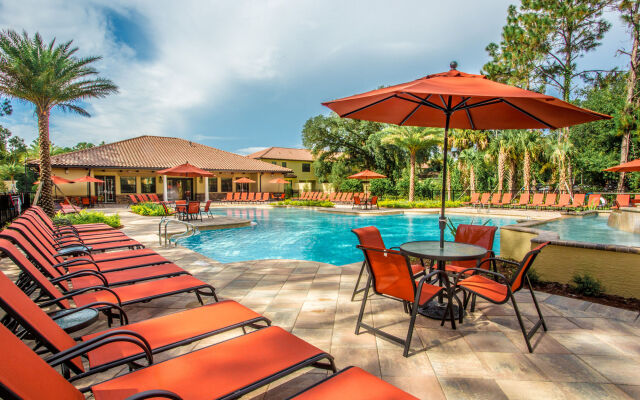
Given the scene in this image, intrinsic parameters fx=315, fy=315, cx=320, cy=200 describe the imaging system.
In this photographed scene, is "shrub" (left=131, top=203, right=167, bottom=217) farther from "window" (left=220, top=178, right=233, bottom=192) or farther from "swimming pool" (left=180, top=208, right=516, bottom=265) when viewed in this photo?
"window" (left=220, top=178, right=233, bottom=192)

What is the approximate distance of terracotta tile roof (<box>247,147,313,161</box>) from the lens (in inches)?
1534

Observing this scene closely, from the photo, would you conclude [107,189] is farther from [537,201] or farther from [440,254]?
[537,201]

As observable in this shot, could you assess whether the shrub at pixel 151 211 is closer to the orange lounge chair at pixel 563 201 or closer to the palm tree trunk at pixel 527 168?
the orange lounge chair at pixel 563 201

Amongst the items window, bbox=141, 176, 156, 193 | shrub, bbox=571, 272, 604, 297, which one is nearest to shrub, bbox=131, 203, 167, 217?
window, bbox=141, 176, 156, 193

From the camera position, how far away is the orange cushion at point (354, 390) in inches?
53.6

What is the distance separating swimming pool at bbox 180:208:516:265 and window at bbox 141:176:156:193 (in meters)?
14.6

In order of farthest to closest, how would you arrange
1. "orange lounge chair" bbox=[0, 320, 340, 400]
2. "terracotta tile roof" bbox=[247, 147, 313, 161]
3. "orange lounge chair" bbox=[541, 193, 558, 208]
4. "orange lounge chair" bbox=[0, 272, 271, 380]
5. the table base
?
"terracotta tile roof" bbox=[247, 147, 313, 161] < "orange lounge chair" bbox=[541, 193, 558, 208] < the table base < "orange lounge chair" bbox=[0, 272, 271, 380] < "orange lounge chair" bbox=[0, 320, 340, 400]

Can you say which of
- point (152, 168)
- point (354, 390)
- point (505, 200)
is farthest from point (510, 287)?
point (152, 168)

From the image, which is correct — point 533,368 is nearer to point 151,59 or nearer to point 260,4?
point 260,4

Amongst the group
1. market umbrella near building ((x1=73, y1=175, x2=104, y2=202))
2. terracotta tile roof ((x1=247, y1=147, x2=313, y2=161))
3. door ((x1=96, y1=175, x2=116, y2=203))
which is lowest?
door ((x1=96, y1=175, x2=116, y2=203))

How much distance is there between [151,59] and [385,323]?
18.2 m

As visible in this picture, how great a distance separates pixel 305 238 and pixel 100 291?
7.65m

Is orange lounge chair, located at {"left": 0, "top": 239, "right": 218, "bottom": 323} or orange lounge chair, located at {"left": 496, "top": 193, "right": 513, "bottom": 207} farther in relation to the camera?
orange lounge chair, located at {"left": 496, "top": 193, "right": 513, "bottom": 207}

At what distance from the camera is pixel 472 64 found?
22312 mm
